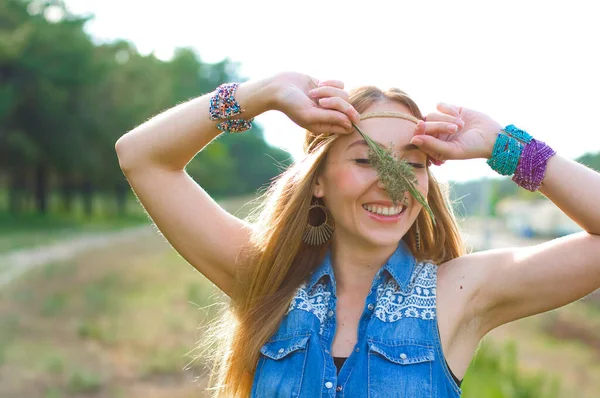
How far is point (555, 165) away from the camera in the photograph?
236 centimetres

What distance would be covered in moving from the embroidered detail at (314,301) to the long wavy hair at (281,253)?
33mm

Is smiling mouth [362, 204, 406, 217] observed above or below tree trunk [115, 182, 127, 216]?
above

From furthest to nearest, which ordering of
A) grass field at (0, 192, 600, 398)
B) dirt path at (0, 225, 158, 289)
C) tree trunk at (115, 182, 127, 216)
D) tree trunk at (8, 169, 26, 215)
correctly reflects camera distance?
tree trunk at (115, 182, 127, 216)
tree trunk at (8, 169, 26, 215)
dirt path at (0, 225, 158, 289)
grass field at (0, 192, 600, 398)

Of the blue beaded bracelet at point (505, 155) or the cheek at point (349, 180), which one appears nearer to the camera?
the blue beaded bracelet at point (505, 155)

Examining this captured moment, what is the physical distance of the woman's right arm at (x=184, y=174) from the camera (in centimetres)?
257

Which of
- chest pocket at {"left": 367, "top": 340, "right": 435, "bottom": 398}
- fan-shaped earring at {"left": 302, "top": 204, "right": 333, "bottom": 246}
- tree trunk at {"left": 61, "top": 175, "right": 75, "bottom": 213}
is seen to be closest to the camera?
chest pocket at {"left": 367, "top": 340, "right": 435, "bottom": 398}

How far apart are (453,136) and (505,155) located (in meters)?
0.21

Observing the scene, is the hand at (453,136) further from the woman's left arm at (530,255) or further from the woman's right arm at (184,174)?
the woman's right arm at (184,174)

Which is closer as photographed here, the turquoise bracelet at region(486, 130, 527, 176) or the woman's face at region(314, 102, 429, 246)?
the turquoise bracelet at region(486, 130, 527, 176)

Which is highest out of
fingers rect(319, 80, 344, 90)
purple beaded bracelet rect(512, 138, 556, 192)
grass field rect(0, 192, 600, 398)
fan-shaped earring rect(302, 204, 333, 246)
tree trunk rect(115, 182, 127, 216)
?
fingers rect(319, 80, 344, 90)

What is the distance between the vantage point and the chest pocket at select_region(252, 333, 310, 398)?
7.82ft

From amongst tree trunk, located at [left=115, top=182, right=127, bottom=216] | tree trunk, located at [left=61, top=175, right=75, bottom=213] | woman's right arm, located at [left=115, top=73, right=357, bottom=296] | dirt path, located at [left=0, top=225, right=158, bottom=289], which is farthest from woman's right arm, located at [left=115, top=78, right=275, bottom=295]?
tree trunk, located at [left=115, top=182, right=127, bottom=216]

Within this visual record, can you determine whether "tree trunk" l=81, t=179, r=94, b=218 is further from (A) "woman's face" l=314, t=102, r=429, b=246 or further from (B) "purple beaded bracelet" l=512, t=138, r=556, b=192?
(B) "purple beaded bracelet" l=512, t=138, r=556, b=192

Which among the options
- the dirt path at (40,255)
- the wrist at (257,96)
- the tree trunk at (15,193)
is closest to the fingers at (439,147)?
the wrist at (257,96)
